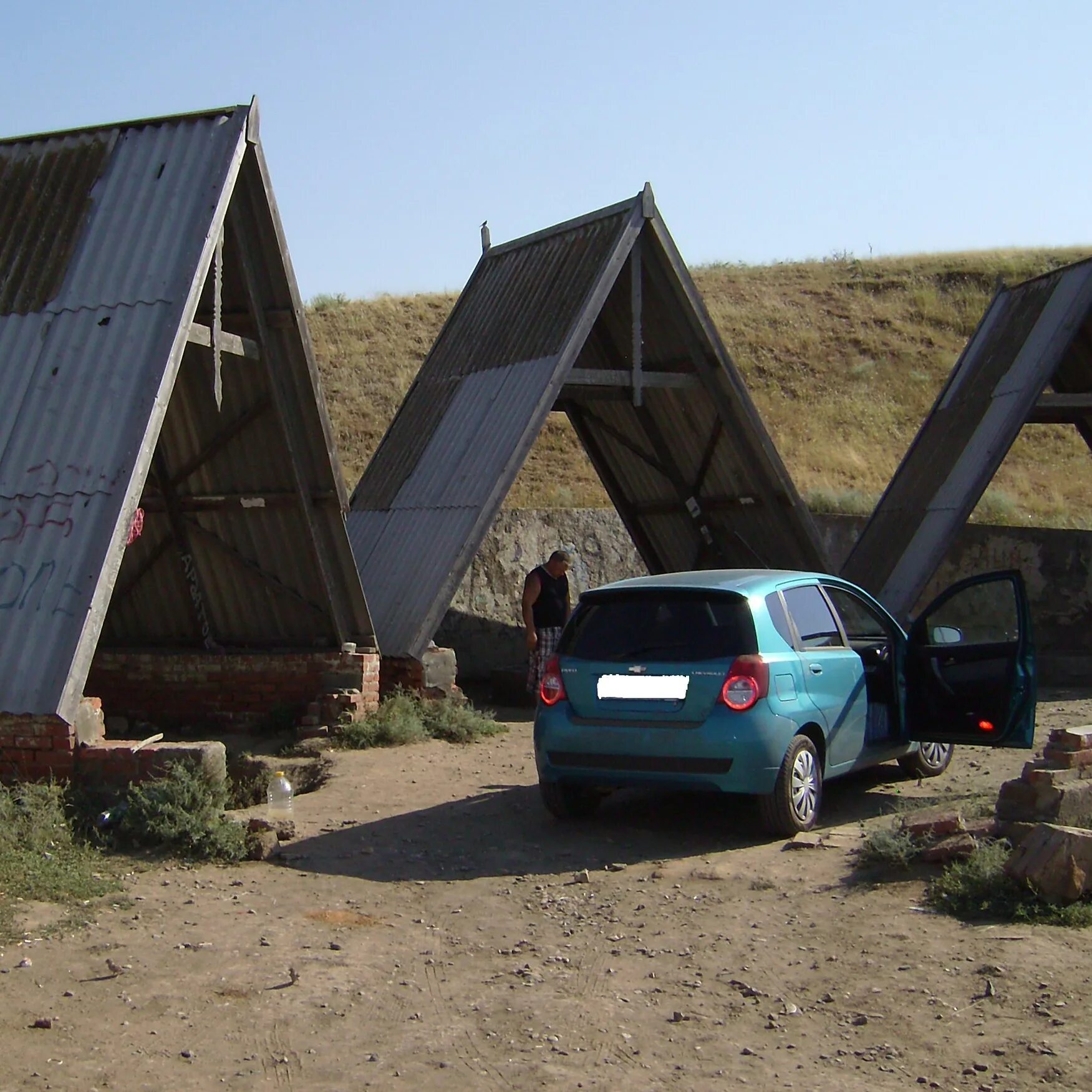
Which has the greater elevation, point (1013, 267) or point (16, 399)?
point (1013, 267)

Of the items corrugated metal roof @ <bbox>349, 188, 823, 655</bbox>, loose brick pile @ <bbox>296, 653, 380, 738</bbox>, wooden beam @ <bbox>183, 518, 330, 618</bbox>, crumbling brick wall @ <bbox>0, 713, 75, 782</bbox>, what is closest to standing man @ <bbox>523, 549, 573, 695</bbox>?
corrugated metal roof @ <bbox>349, 188, 823, 655</bbox>

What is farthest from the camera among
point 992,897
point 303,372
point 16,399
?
point 303,372

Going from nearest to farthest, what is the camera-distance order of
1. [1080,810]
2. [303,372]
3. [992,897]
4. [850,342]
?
[992,897], [1080,810], [303,372], [850,342]

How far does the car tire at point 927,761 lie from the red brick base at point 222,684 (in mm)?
5123

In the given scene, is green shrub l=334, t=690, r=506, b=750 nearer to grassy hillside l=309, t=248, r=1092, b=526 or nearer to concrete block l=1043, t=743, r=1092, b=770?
concrete block l=1043, t=743, r=1092, b=770

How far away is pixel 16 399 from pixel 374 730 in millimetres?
4401

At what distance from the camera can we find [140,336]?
9.43m

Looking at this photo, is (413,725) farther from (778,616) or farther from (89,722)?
(778,616)

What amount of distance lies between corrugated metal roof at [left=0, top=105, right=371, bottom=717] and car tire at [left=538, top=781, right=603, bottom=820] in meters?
2.98

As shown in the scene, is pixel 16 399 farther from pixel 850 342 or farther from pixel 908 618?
pixel 850 342

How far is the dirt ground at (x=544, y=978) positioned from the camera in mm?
4801

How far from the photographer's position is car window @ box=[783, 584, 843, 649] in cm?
883

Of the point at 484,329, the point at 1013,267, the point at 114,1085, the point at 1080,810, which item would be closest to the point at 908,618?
the point at 484,329

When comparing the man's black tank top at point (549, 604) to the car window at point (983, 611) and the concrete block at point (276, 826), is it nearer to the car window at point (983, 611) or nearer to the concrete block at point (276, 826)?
the concrete block at point (276, 826)
